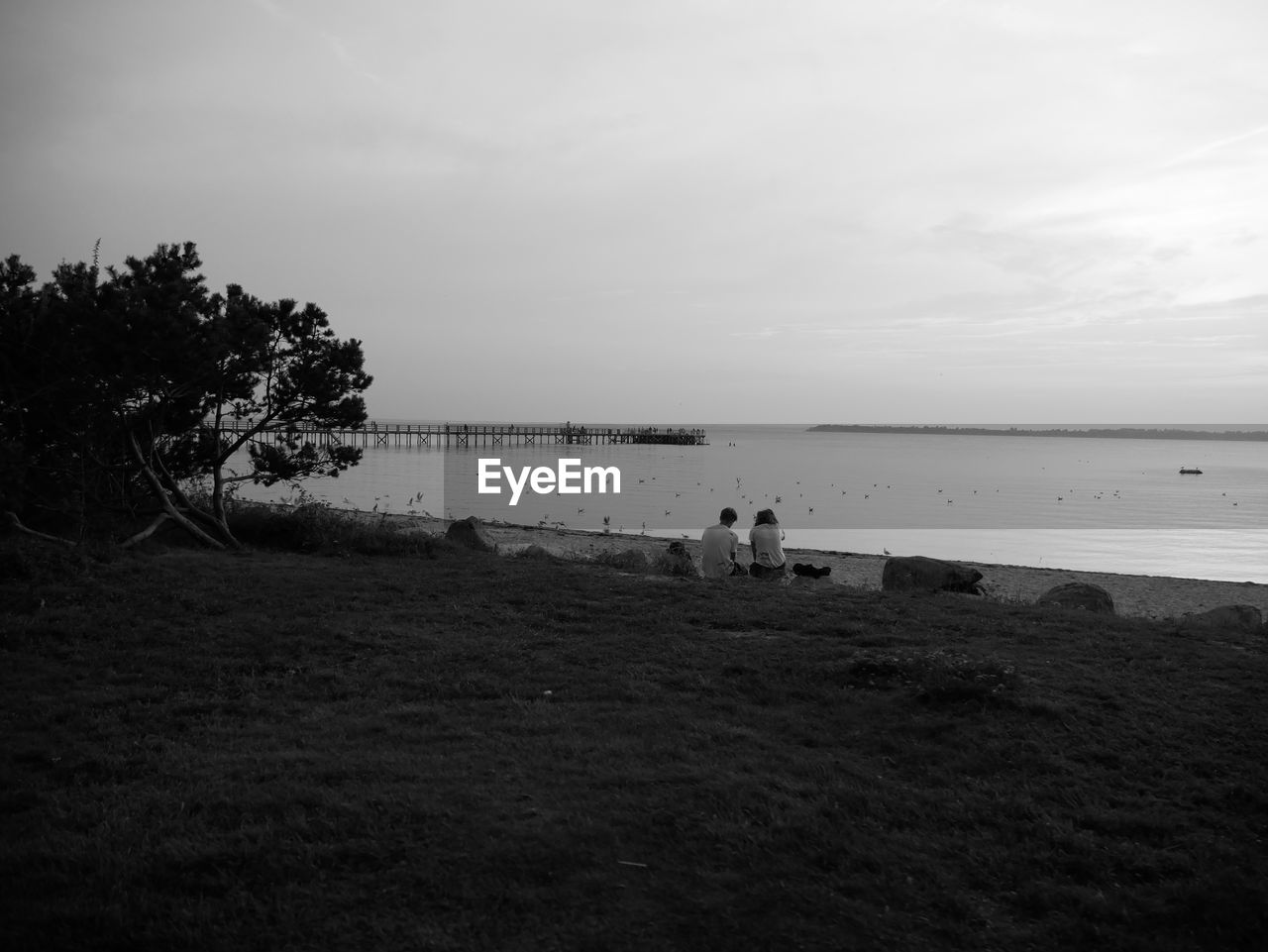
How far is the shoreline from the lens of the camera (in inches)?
593

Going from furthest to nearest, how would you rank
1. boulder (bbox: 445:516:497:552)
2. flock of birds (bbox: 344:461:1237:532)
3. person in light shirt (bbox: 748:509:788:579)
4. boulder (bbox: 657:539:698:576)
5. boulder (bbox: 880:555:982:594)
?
flock of birds (bbox: 344:461:1237:532), boulder (bbox: 445:516:497:552), boulder (bbox: 657:539:698:576), boulder (bbox: 880:555:982:594), person in light shirt (bbox: 748:509:788:579)

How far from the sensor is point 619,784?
4.77 meters

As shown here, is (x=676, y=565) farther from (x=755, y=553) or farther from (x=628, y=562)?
(x=755, y=553)

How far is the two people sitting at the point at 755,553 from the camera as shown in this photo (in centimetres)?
1283

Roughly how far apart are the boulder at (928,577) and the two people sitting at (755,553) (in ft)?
3.28

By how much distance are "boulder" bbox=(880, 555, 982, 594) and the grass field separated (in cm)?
403

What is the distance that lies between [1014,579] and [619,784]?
15.4 meters

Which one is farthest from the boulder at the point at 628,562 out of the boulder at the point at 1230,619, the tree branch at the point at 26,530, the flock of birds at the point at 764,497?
the flock of birds at the point at 764,497

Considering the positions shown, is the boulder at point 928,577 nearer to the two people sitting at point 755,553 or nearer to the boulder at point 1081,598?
the two people sitting at point 755,553

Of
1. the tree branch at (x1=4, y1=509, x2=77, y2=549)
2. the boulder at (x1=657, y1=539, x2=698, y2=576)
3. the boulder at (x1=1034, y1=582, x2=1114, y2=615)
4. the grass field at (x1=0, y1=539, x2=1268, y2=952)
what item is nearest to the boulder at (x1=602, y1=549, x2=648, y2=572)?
the boulder at (x1=657, y1=539, x2=698, y2=576)

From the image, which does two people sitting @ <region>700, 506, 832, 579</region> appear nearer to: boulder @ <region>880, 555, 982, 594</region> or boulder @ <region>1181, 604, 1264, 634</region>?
boulder @ <region>880, 555, 982, 594</region>

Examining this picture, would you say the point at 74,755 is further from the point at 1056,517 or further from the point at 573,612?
the point at 1056,517

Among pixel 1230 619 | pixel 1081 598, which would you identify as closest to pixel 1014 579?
pixel 1081 598

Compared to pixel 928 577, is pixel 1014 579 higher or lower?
lower
